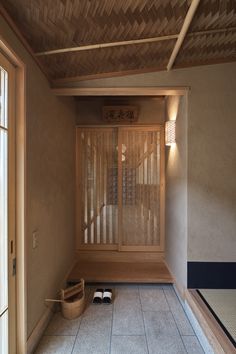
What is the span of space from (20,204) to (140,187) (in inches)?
81.4

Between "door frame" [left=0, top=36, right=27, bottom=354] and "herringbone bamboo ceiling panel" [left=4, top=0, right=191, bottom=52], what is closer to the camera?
"herringbone bamboo ceiling panel" [left=4, top=0, right=191, bottom=52]

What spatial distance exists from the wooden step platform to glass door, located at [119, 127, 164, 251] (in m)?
0.34

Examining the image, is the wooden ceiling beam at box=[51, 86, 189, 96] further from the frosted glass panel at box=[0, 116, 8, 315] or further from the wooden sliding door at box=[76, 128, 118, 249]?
the wooden sliding door at box=[76, 128, 118, 249]

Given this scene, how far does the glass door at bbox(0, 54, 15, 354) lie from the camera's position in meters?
1.38

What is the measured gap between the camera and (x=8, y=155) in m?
1.43

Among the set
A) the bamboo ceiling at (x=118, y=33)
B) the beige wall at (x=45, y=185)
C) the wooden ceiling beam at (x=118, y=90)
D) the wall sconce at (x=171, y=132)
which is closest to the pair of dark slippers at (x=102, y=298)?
the beige wall at (x=45, y=185)

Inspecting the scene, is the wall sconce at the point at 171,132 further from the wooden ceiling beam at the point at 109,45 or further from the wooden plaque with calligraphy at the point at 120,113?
the wooden ceiling beam at the point at 109,45

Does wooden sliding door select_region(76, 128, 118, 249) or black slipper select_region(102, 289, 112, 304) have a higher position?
wooden sliding door select_region(76, 128, 118, 249)

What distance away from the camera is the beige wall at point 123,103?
10.6 ft

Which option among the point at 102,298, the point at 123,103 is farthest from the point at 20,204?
the point at 123,103

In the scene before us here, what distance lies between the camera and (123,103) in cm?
323

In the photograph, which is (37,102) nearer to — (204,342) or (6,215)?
(6,215)

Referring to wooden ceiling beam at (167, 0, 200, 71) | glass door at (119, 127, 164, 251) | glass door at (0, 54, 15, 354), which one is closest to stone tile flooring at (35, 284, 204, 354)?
glass door at (0, 54, 15, 354)

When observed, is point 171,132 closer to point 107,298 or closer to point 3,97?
point 3,97
